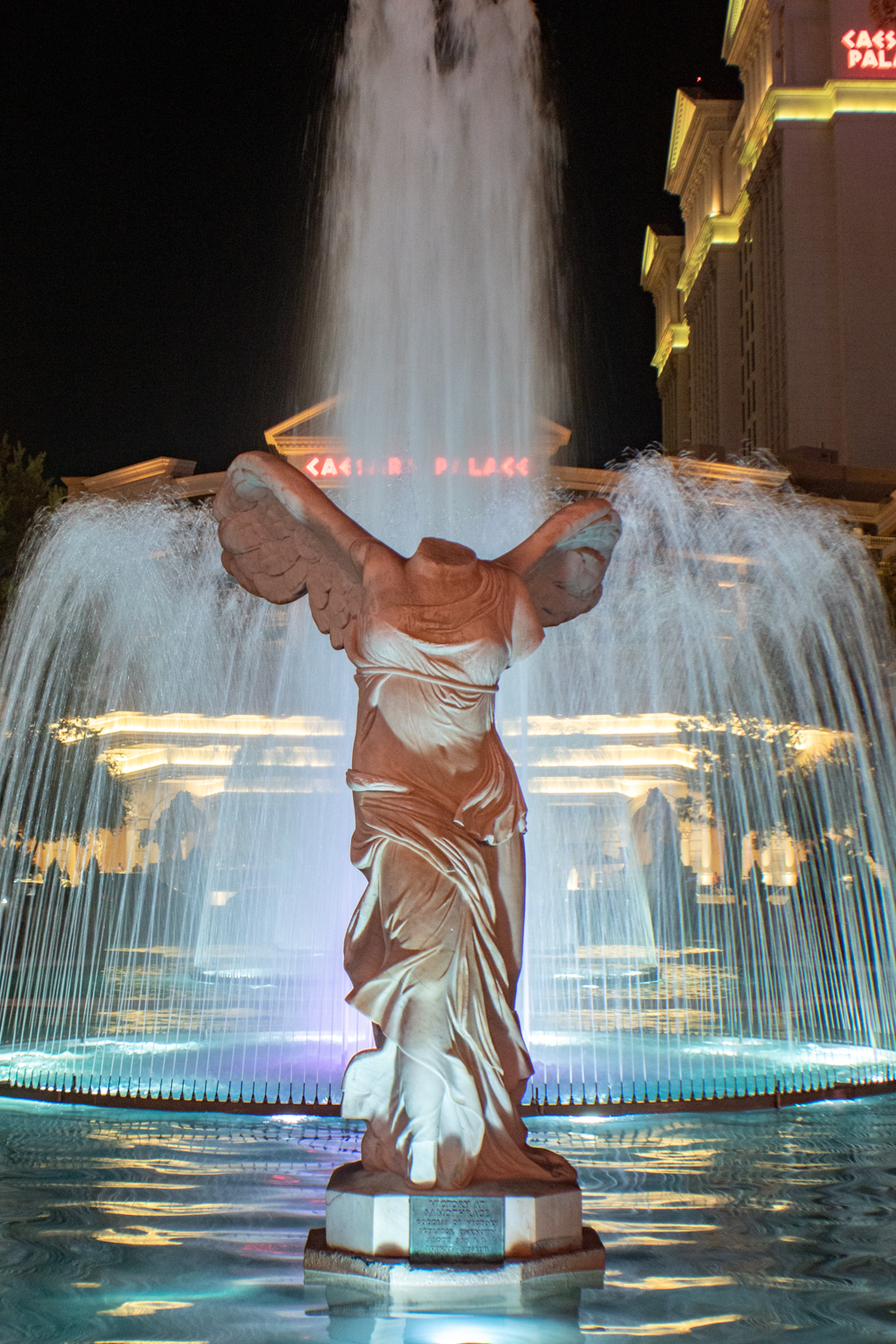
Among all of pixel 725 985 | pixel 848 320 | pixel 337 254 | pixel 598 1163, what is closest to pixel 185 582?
pixel 337 254

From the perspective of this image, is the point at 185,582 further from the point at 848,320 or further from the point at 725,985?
the point at 848,320

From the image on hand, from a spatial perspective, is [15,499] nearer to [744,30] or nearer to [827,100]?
[827,100]

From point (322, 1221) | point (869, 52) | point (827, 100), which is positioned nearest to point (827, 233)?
point (827, 100)

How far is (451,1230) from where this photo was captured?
4254 millimetres

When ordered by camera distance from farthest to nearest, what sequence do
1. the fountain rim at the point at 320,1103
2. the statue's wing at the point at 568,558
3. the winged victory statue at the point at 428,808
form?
the fountain rim at the point at 320,1103 → the statue's wing at the point at 568,558 → the winged victory statue at the point at 428,808

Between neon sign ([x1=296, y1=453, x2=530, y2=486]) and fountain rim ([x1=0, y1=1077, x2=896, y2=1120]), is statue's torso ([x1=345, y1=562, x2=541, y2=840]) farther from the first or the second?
neon sign ([x1=296, y1=453, x2=530, y2=486])

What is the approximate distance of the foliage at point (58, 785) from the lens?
20125 mm

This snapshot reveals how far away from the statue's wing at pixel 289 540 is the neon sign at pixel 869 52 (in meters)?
69.2

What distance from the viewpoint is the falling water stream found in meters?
11.3

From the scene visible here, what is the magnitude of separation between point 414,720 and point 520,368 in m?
14.6

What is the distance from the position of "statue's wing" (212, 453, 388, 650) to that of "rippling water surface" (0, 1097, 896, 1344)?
247 cm

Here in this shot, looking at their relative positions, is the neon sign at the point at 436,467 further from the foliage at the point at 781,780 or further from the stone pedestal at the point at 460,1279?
the stone pedestal at the point at 460,1279

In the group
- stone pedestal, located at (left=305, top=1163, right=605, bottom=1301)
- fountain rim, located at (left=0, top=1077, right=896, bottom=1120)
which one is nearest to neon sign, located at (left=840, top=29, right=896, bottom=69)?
fountain rim, located at (left=0, top=1077, right=896, bottom=1120)

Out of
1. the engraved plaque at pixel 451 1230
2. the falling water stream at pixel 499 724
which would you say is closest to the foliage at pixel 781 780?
the falling water stream at pixel 499 724
